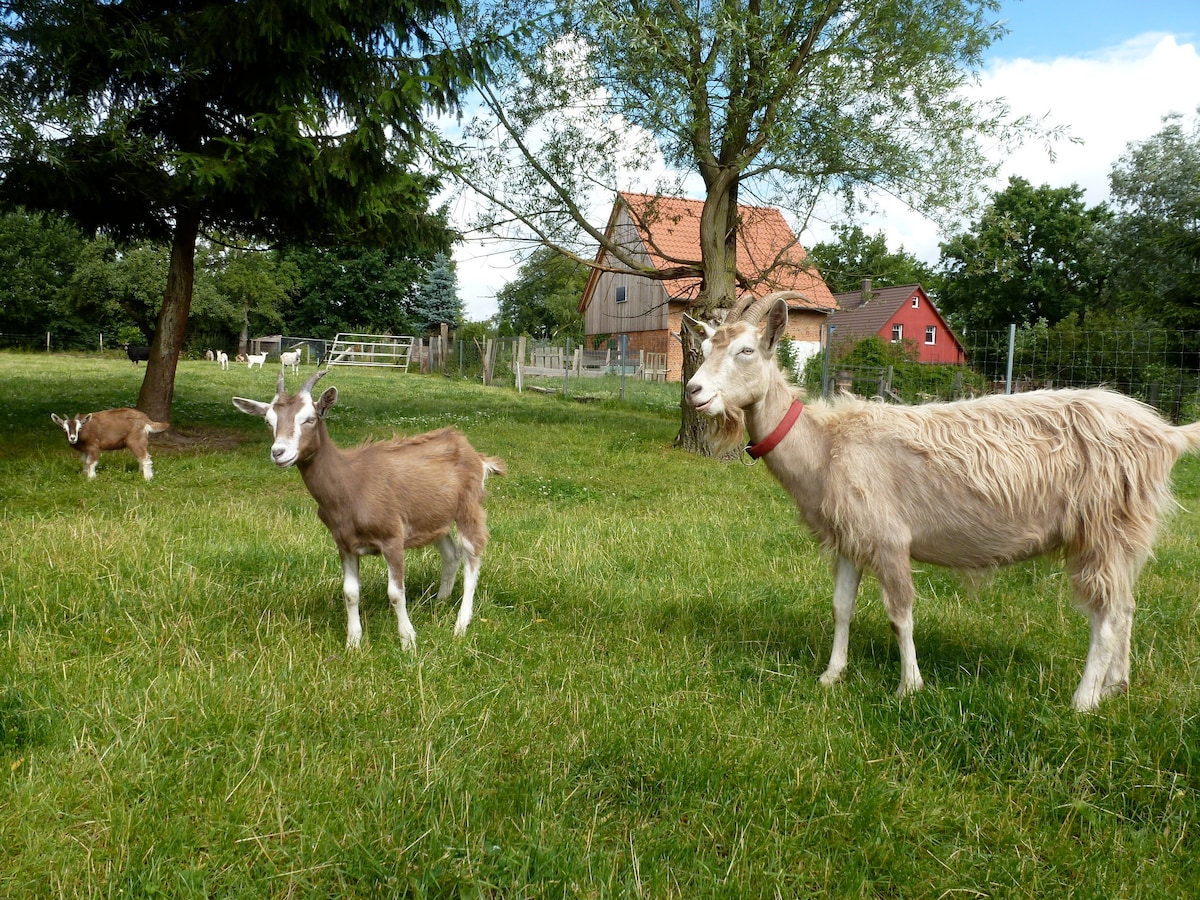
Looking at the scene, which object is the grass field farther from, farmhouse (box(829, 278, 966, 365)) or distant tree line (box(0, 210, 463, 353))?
farmhouse (box(829, 278, 966, 365))

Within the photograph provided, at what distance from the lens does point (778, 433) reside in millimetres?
4723

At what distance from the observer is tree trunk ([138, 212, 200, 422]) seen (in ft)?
43.2

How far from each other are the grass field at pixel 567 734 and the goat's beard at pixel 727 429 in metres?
1.18

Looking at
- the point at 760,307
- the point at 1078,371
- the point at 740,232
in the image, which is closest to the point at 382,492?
the point at 760,307

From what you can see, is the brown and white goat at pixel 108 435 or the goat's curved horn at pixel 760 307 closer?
the goat's curved horn at pixel 760 307

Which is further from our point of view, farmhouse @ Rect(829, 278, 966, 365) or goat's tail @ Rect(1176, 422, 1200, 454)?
farmhouse @ Rect(829, 278, 966, 365)

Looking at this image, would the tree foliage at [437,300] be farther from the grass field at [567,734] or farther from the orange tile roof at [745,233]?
the grass field at [567,734]

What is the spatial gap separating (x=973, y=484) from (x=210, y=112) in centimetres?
1251

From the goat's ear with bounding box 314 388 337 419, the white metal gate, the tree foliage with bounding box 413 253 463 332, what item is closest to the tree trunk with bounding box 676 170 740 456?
the goat's ear with bounding box 314 388 337 419

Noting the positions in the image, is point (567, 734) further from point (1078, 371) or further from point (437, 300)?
point (437, 300)

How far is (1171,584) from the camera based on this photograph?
19.8 feet

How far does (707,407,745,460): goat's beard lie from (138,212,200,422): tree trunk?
36.6ft

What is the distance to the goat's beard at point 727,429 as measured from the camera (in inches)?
Result: 186

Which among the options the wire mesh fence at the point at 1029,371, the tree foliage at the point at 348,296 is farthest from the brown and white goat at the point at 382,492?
the tree foliage at the point at 348,296
